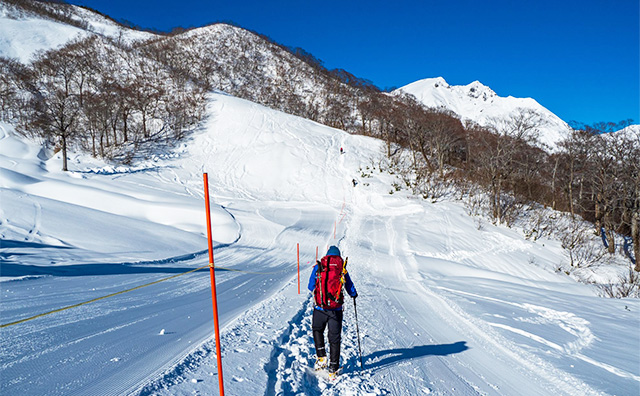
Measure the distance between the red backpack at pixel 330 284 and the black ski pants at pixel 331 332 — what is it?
0.13 m

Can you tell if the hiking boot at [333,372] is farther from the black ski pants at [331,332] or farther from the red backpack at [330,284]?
the red backpack at [330,284]

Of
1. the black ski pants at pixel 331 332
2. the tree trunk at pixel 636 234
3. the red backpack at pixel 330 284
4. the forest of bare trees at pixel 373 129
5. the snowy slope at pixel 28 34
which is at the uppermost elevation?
the snowy slope at pixel 28 34

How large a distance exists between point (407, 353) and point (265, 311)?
116 inches

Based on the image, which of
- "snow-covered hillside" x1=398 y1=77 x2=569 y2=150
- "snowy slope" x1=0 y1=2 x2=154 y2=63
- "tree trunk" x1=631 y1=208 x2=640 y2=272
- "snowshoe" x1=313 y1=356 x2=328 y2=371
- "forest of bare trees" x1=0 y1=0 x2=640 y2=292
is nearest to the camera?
"snowshoe" x1=313 y1=356 x2=328 y2=371

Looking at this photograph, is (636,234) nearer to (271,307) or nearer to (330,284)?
(271,307)

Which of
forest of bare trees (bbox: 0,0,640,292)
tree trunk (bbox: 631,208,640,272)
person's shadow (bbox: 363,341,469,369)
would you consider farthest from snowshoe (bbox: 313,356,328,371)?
tree trunk (bbox: 631,208,640,272)

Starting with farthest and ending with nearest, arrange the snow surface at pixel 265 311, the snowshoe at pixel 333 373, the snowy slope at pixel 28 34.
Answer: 1. the snowy slope at pixel 28 34
2. the snowshoe at pixel 333 373
3. the snow surface at pixel 265 311

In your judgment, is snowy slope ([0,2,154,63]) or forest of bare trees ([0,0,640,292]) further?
snowy slope ([0,2,154,63])

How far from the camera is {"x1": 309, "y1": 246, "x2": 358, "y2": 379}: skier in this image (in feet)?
13.9

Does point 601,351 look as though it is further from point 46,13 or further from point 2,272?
point 46,13

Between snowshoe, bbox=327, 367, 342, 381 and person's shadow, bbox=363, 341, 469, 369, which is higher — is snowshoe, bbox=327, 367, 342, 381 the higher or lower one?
the higher one

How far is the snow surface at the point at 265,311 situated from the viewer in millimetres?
3969

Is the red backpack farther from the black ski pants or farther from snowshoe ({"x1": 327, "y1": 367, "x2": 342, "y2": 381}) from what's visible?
snowshoe ({"x1": 327, "y1": 367, "x2": 342, "y2": 381})

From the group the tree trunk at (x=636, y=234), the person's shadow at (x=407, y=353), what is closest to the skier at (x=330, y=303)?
the person's shadow at (x=407, y=353)
